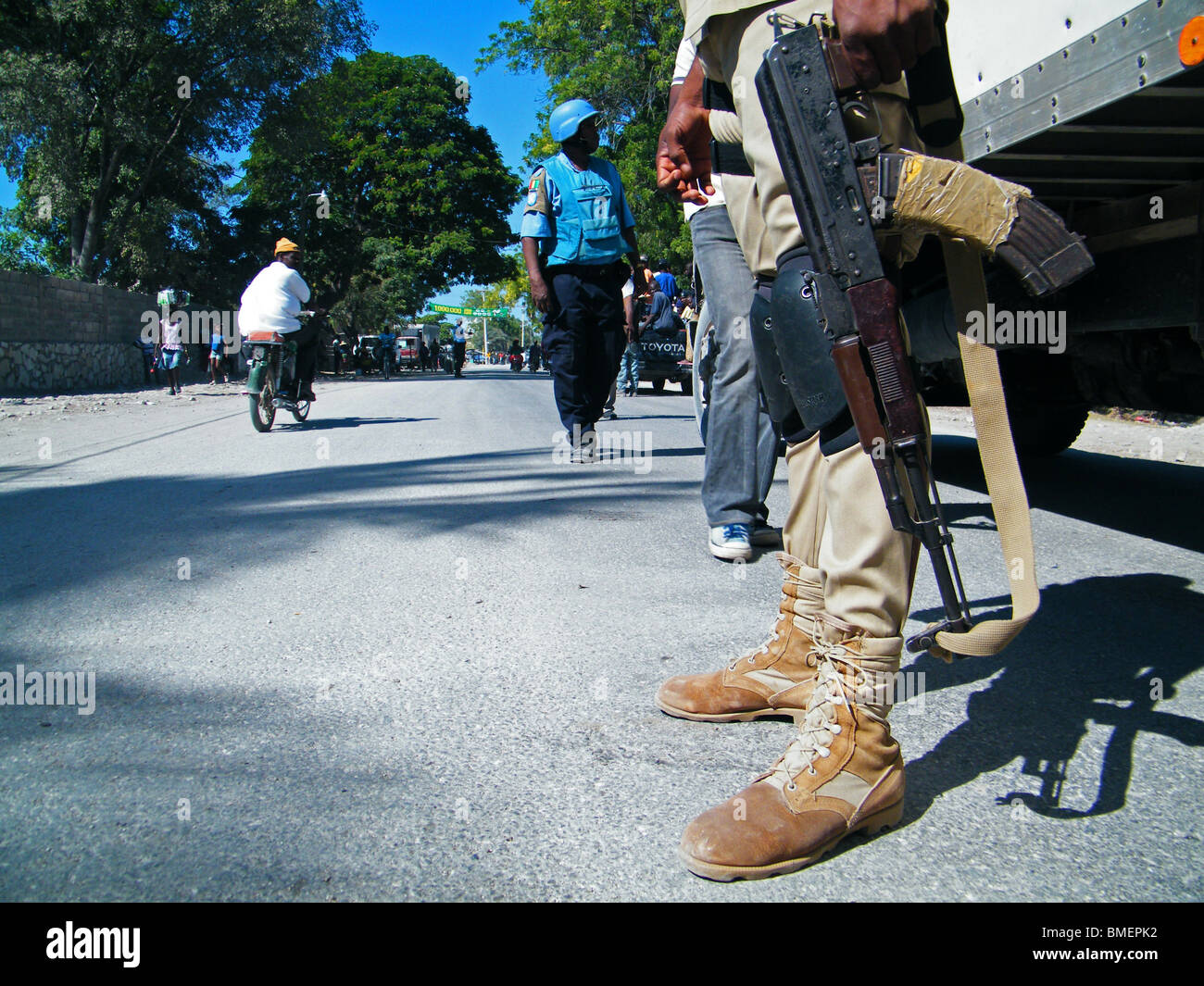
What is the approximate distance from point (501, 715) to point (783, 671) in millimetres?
655

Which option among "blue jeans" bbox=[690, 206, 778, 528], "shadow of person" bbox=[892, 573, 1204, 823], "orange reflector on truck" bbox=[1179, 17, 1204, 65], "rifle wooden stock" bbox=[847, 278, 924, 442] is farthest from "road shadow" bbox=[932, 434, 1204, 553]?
"rifle wooden stock" bbox=[847, 278, 924, 442]

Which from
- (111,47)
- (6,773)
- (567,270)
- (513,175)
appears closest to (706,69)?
(6,773)

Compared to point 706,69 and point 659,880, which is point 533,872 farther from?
point 706,69

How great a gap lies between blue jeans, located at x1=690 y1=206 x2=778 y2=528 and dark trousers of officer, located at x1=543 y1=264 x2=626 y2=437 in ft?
6.28

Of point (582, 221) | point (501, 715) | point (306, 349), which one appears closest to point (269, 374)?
point (306, 349)

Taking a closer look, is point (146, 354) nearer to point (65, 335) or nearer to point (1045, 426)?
point (65, 335)

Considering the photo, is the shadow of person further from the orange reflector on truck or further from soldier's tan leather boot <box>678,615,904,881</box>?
the orange reflector on truck

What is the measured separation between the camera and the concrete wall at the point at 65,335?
50.7ft

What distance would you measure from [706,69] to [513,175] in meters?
40.2

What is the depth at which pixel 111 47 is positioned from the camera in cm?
1989

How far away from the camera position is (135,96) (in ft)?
69.8

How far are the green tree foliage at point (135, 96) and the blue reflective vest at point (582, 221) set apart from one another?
60.2 ft

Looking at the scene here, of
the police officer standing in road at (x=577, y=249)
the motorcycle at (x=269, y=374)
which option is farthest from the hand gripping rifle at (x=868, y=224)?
the motorcycle at (x=269, y=374)

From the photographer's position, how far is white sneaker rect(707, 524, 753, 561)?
3348mm
